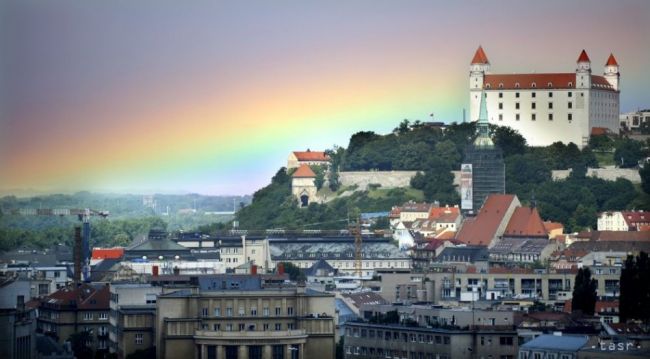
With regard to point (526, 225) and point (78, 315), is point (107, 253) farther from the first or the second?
point (78, 315)

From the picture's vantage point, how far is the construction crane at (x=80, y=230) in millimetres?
70625


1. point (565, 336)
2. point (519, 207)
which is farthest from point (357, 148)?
point (565, 336)

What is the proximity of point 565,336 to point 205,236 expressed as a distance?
139ft

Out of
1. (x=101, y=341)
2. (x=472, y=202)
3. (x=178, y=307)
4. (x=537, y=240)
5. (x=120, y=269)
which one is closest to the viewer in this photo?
(x=178, y=307)

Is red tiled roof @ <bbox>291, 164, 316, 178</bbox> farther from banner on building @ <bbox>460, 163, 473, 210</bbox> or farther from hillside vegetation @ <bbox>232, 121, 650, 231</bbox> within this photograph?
banner on building @ <bbox>460, 163, 473, 210</bbox>

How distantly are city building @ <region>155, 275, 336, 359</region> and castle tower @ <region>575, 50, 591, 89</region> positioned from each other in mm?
46649

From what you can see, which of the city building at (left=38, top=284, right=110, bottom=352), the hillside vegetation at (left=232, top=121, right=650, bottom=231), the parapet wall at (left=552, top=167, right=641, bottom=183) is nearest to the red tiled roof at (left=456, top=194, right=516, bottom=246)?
the hillside vegetation at (left=232, top=121, right=650, bottom=231)

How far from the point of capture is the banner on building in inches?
3767

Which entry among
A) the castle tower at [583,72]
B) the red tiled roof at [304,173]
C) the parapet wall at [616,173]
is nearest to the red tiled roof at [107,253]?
the red tiled roof at [304,173]

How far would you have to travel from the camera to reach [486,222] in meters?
89.9

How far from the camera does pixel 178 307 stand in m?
51.5

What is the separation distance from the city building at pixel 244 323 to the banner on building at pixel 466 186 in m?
42.3

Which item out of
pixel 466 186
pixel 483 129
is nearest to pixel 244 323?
pixel 466 186

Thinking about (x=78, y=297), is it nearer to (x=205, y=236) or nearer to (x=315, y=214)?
(x=205, y=236)
